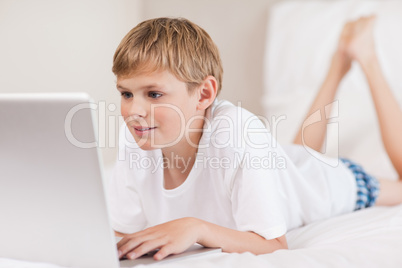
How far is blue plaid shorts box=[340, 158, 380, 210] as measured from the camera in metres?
1.22

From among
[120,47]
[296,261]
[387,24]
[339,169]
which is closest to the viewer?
[296,261]

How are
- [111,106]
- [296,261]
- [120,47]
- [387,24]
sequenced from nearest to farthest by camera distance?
[296,261], [120,47], [111,106], [387,24]

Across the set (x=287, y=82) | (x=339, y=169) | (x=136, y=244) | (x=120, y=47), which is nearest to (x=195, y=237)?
(x=136, y=244)

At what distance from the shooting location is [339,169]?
1.22 meters

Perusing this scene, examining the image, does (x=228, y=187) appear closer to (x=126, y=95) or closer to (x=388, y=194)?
(x=126, y=95)

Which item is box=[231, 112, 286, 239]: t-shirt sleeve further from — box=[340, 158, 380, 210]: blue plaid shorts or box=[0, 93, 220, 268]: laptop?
box=[340, 158, 380, 210]: blue plaid shorts

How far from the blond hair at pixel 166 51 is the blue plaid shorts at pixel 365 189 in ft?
1.94

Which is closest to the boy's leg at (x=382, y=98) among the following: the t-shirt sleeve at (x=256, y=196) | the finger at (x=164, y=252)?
the t-shirt sleeve at (x=256, y=196)

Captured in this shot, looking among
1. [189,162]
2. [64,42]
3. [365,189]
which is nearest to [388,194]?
[365,189]

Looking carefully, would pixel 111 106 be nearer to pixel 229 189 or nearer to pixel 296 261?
pixel 229 189

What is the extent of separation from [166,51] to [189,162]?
25 cm

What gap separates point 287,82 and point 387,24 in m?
0.38

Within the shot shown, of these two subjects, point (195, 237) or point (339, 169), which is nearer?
point (195, 237)

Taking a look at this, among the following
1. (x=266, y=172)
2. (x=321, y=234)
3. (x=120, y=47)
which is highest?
(x=120, y=47)
